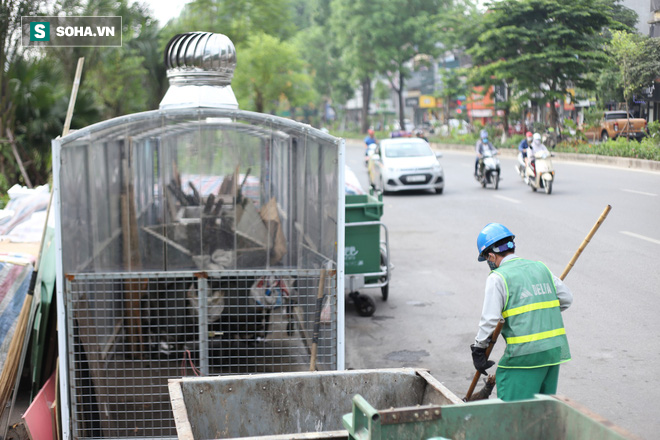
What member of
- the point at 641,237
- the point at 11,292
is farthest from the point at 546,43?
the point at 11,292

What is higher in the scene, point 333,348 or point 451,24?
point 451,24

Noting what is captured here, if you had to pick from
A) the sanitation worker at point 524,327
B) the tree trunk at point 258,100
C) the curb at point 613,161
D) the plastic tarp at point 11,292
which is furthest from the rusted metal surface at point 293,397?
the tree trunk at point 258,100

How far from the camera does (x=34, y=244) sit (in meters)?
7.75

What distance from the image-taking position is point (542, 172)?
20375 mm

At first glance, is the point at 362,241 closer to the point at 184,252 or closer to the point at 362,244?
the point at 362,244

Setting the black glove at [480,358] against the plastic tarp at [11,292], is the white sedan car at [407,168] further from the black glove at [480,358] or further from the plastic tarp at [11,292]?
the black glove at [480,358]

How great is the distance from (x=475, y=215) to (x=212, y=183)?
38.1 feet

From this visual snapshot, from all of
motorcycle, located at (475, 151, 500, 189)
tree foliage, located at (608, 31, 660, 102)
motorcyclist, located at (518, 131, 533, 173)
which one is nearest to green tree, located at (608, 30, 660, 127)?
tree foliage, located at (608, 31, 660, 102)

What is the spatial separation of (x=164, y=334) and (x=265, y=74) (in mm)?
34623

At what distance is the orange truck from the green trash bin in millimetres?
21020

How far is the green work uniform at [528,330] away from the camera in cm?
459

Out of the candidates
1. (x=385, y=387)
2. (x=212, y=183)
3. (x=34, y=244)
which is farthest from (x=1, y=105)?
(x=385, y=387)

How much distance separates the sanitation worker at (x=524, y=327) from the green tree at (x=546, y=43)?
95.9 ft

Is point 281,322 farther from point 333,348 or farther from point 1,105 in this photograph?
point 1,105
